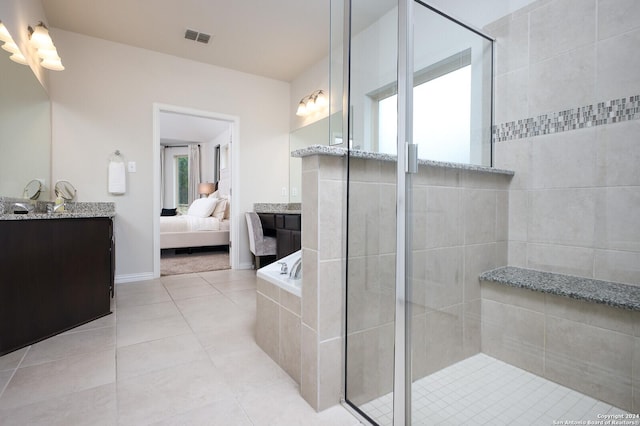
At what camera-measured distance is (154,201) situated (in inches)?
140

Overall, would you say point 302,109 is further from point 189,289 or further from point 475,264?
point 475,264

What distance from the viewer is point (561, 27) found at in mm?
1450

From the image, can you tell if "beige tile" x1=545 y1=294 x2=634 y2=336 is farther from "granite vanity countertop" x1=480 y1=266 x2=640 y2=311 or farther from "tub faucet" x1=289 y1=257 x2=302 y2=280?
"tub faucet" x1=289 y1=257 x2=302 y2=280

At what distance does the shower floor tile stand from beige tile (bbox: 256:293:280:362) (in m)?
0.56

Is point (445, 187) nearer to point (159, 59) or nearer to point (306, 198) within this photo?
point (306, 198)

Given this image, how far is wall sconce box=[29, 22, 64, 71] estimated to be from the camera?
244 cm

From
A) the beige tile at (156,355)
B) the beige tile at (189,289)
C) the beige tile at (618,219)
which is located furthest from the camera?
the beige tile at (189,289)

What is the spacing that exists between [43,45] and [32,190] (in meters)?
1.12

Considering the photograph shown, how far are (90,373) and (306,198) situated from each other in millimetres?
1333

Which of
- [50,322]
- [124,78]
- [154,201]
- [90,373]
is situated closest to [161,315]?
[50,322]

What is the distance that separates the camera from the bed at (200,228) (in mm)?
4969

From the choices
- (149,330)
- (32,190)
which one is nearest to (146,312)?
(149,330)

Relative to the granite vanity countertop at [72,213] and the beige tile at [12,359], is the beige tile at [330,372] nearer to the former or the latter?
the beige tile at [12,359]

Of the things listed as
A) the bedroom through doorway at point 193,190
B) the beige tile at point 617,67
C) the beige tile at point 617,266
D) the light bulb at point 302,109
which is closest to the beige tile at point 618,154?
the beige tile at point 617,67
